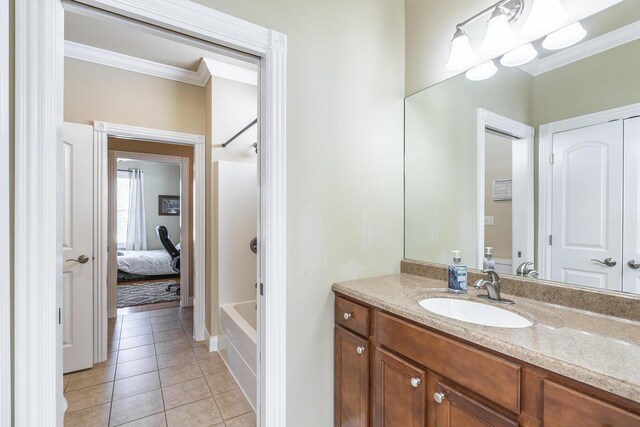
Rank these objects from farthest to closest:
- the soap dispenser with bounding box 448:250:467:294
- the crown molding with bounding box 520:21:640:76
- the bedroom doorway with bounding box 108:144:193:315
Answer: the bedroom doorway with bounding box 108:144:193:315
the soap dispenser with bounding box 448:250:467:294
the crown molding with bounding box 520:21:640:76

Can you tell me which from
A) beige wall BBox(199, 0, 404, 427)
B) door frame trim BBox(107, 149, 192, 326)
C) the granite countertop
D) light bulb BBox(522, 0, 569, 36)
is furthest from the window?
light bulb BBox(522, 0, 569, 36)

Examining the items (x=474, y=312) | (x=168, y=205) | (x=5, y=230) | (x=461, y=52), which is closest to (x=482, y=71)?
(x=461, y=52)

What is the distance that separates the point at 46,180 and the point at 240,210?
1.94 metres

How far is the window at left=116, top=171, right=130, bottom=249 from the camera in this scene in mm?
7055

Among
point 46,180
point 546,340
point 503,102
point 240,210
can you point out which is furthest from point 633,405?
point 240,210

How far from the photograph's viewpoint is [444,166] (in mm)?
1769

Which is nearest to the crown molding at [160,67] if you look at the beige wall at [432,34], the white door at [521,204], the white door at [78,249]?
the white door at [78,249]

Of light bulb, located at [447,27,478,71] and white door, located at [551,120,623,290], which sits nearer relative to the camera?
white door, located at [551,120,623,290]

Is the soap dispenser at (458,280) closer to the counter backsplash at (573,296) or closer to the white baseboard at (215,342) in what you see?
the counter backsplash at (573,296)

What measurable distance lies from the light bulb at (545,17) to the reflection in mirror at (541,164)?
0.07 metres

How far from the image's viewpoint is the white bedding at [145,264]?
530 centimetres

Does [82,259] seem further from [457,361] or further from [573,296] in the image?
[573,296]

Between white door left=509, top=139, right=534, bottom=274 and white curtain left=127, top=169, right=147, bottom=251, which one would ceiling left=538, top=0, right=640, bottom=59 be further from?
white curtain left=127, top=169, right=147, bottom=251

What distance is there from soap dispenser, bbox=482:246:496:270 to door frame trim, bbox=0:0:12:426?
1.95m
